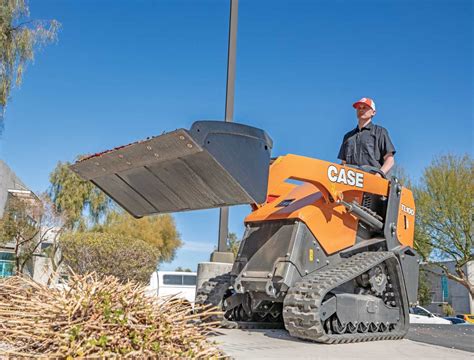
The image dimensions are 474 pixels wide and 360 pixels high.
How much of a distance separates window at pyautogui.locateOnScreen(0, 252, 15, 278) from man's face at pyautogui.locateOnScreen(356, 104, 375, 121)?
2362cm

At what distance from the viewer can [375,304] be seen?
216 inches

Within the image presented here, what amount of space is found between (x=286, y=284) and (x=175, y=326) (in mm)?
2258

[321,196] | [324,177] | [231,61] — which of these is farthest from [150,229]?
[324,177]

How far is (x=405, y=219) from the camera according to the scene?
21.2 feet

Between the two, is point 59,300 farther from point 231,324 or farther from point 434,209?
point 434,209

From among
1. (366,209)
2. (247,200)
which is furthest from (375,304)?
(247,200)

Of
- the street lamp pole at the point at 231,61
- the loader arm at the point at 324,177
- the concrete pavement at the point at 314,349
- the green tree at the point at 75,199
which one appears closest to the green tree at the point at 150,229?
the green tree at the point at 75,199

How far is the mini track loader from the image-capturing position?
14.0 ft

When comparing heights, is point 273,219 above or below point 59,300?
above

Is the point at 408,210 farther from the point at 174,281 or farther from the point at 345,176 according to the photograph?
the point at 174,281

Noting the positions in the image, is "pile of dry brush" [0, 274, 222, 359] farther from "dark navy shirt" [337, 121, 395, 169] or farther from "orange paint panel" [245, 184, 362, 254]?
"dark navy shirt" [337, 121, 395, 169]

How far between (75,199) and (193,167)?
29.5 meters

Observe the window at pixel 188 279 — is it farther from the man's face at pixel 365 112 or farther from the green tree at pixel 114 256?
the man's face at pixel 365 112

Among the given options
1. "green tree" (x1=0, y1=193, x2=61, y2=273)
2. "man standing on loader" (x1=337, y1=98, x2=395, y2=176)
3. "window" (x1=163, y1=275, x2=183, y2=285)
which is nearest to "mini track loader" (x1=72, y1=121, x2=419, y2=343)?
"man standing on loader" (x1=337, y1=98, x2=395, y2=176)
